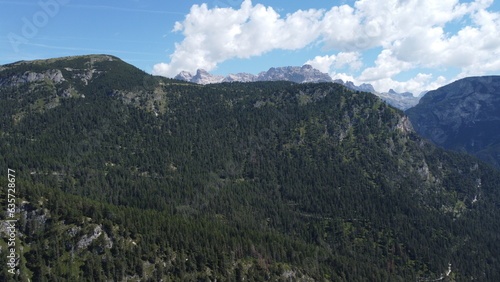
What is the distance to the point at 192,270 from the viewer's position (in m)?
153

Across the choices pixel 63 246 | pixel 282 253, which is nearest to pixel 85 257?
pixel 63 246

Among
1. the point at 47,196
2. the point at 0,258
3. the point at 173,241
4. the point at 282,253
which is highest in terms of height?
the point at 47,196

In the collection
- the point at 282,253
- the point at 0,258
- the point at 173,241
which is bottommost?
the point at 282,253

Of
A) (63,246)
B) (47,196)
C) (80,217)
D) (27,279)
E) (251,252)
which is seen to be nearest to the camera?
(27,279)

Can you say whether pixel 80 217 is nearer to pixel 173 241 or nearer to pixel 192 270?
pixel 173 241

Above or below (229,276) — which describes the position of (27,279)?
above

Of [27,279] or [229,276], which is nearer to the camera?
[27,279]

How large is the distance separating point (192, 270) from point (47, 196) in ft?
262

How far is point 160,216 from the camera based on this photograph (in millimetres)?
188000

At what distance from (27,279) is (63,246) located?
19004 mm

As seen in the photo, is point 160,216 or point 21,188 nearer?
point 21,188

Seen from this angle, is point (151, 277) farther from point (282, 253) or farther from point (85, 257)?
point (282, 253)

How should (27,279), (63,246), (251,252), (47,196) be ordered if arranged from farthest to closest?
(251,252), (47,196), (63,246), (27,279)

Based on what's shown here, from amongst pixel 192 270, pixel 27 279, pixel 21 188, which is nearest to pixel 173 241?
pixel 192 270
